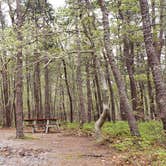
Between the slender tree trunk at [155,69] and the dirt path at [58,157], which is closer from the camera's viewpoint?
the dirt path at [58,157]

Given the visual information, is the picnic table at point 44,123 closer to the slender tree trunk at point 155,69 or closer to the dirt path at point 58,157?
the dirt path at point 58,157

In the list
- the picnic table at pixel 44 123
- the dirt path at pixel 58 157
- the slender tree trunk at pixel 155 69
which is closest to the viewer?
the dirt path at pixel 58 157

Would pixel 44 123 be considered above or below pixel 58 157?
above

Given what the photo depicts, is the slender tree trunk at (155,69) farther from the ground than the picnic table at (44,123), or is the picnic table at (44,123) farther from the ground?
the slender tree trunk at (155,69)

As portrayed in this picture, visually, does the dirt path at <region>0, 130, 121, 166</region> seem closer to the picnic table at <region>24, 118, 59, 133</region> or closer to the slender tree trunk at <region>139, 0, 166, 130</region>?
the slender tree trunk at <region>139, 0, 166, 130</region>

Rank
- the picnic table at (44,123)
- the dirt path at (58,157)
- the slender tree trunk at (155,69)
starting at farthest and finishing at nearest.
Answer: the picnic table at (44,123), the slender tree trunk at (155,69), the dirt path at (58,157)

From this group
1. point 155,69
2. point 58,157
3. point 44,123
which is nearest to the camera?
point 58,157

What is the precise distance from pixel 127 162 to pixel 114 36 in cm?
1063

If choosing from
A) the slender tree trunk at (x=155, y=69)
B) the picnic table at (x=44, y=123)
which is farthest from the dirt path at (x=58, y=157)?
the picnic table at (x=44, y=123)

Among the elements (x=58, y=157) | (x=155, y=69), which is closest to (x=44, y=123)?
(x=58, y=157)

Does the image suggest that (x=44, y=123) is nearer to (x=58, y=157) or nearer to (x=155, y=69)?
(x=58, y=157)

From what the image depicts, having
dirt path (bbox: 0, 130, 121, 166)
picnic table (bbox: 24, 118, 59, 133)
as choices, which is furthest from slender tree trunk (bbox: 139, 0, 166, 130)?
picnic table (bbox: 24, 118, 59, 133)

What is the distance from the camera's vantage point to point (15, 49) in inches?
489

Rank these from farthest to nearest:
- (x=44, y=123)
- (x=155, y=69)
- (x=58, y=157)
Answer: (x=44, y=123) < (x=155, y=69) < (x=58, y=157)
